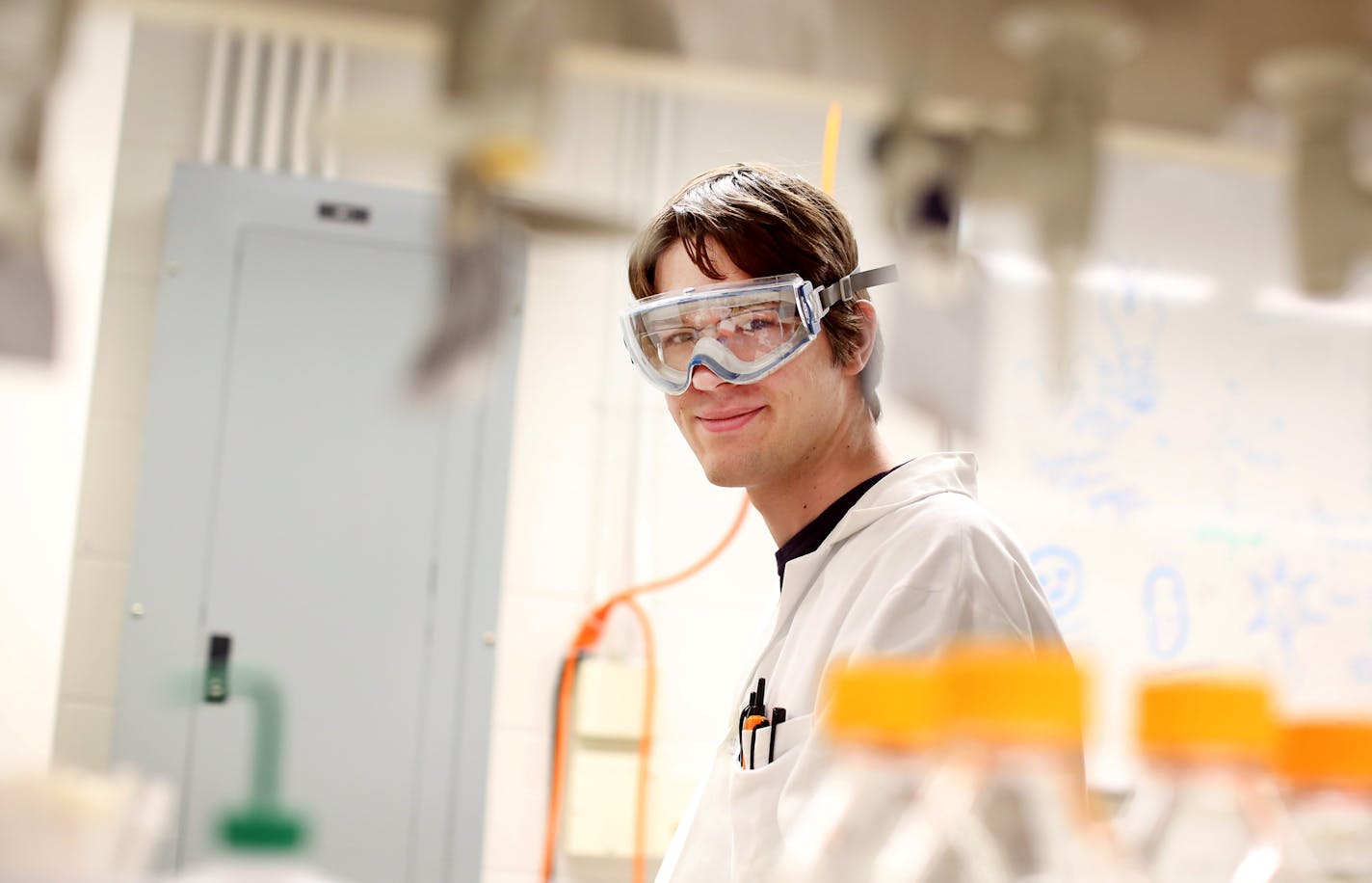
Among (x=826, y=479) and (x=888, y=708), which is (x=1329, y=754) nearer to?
(x=888, y=708)

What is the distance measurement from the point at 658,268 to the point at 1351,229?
1093 millimetres

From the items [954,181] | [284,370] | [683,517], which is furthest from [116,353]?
[954,181]

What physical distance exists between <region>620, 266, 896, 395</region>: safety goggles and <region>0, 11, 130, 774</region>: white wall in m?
0.92

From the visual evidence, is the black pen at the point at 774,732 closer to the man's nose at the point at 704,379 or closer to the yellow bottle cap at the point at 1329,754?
the man's nose at the point at 704,379

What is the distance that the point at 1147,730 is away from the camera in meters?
0.53

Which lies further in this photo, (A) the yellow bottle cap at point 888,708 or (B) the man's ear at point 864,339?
(B) the man's ear at point 864,339

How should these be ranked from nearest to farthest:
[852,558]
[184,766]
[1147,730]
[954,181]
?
[1147,730] → [954,181] → [852,558] → [184,766]

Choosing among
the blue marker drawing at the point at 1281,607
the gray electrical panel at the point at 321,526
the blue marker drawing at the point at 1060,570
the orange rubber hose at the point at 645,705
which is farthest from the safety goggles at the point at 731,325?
the blue marker drawing at the point at 1281,607

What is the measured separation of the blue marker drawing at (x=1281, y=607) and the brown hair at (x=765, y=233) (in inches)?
52.7

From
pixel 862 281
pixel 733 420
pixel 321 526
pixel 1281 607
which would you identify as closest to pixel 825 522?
pixel 733 420

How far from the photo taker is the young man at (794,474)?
1.22 metres

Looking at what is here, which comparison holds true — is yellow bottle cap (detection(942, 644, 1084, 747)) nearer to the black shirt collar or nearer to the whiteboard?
the black shirt collar

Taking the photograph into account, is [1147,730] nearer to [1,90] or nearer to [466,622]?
[1,90]

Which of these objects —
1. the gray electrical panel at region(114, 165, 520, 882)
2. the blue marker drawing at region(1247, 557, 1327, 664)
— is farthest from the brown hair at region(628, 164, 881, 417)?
the blue marker drawing at region(1247, 557, 1327, 664)
